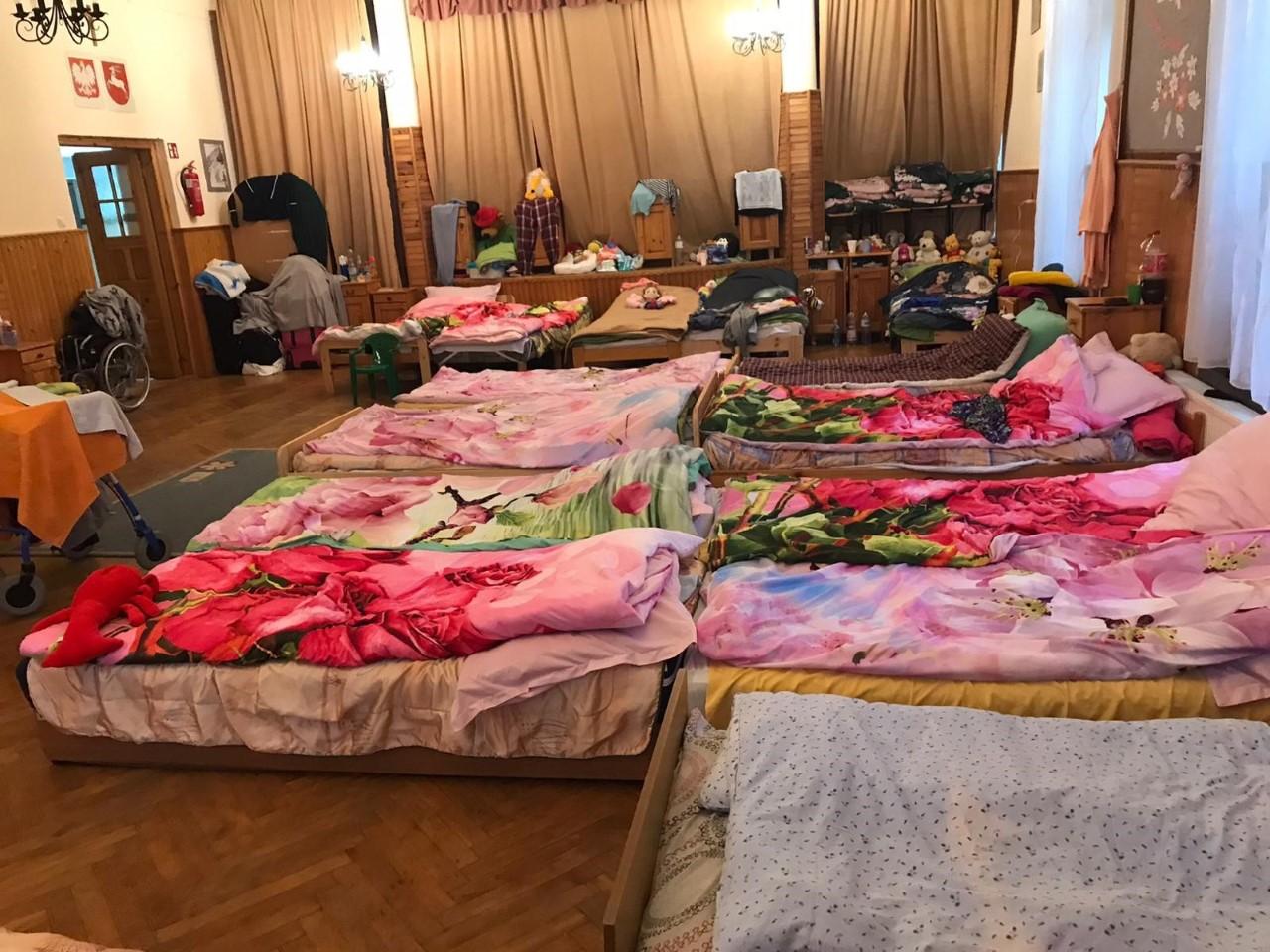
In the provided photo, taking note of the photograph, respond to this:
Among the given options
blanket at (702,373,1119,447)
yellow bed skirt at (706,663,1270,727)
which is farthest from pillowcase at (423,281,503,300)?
yellow bed skirt at (706,663,1270,727)

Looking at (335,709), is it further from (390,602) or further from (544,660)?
(544,660)

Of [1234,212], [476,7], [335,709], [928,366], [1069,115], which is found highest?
[476,7]

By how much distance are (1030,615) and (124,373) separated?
665 cm

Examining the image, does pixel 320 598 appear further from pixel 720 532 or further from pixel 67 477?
pixel 67 477

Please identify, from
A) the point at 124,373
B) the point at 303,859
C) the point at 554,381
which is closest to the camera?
the point at 303,859

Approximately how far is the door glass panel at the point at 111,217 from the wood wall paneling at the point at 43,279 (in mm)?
1123

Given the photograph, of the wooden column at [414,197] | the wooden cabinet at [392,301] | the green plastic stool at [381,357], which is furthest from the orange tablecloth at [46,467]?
the wooden column at [414,197]

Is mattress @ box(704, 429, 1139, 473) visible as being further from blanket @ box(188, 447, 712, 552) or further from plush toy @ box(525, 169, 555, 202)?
plush toy @ box(525, 169, 555, 202)

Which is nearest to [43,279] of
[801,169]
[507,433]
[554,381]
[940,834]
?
[554,381]

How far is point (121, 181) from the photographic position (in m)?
7.96

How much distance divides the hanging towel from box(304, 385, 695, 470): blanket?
142 inches

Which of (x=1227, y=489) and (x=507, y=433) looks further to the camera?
(x=507, y=433)

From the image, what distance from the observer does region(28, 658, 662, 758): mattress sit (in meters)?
2.33

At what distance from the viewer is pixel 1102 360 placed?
388 centimetres
